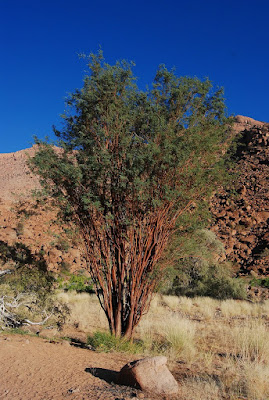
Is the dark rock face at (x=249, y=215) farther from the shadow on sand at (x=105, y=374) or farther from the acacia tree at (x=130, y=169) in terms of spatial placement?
the shadow on sand at (x=105, y=374)

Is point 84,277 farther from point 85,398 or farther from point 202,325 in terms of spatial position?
point 85,398

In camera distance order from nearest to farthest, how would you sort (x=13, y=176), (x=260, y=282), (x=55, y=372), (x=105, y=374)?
(x=55, y=372) → (x=105, y=374) → (x=260, y=282) → (x=13, y=176)

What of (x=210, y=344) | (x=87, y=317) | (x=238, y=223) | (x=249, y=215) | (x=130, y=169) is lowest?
(x=87, y=317)

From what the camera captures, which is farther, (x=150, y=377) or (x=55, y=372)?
(x=55, y=372)

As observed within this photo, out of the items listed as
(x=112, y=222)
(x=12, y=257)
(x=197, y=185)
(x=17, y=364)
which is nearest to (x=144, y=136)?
(x=197, y=185)

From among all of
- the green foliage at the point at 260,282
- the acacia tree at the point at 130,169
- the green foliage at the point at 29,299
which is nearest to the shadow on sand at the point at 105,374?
the acacia tree at the point at 130,169

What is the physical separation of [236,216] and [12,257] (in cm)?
2544

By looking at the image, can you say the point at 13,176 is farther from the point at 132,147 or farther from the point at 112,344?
the point at 112,344

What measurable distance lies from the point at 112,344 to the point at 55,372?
272 cm

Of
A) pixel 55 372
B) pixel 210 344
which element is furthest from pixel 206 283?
pixel 55 372

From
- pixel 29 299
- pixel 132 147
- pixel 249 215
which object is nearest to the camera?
pixel 132 147

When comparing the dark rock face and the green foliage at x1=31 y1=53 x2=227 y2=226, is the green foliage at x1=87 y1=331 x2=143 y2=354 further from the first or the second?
the dark rock face

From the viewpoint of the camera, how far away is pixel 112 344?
822 cm

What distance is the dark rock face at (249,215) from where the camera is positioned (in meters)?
33.0
